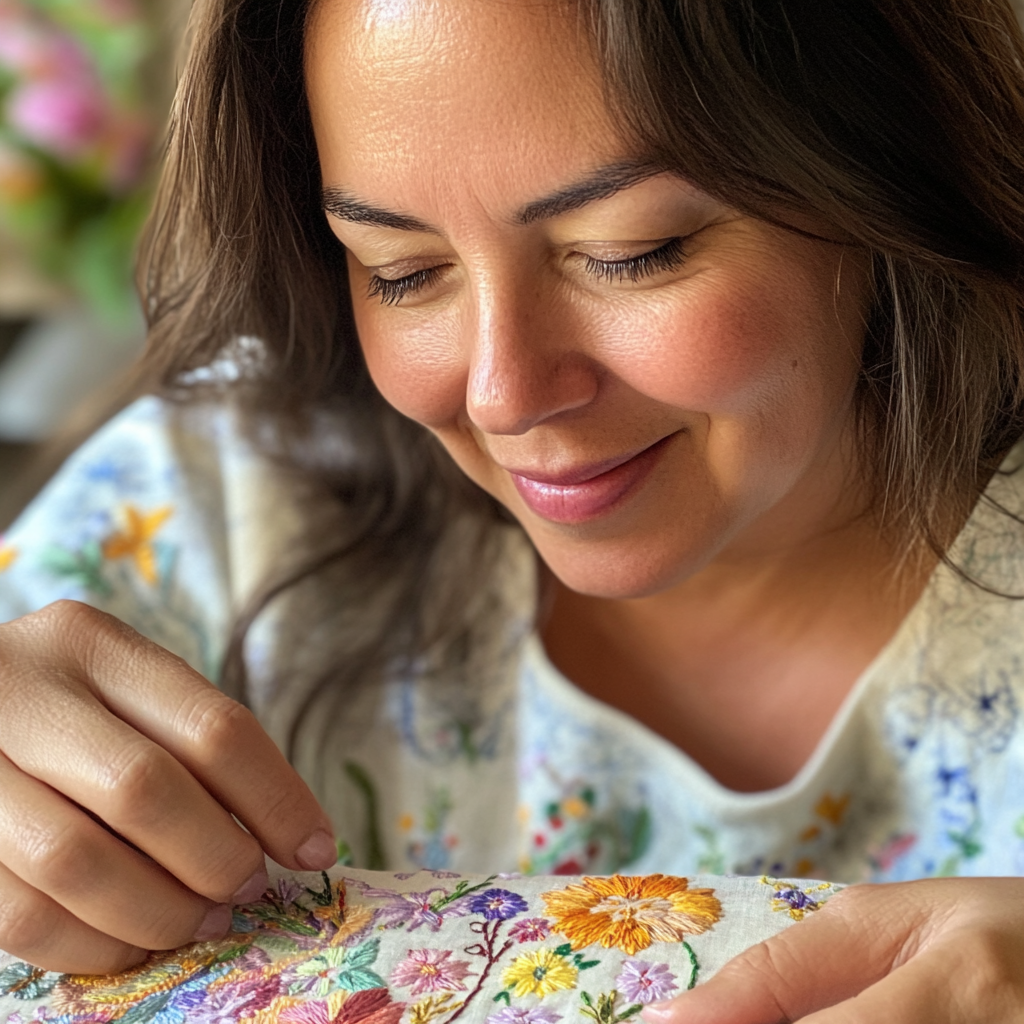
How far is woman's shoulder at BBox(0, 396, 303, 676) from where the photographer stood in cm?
95

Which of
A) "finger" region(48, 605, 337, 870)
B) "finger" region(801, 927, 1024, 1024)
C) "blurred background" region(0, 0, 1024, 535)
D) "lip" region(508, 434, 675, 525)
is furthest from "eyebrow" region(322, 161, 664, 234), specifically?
"blurred background" region(0, 0, 1024, 535)

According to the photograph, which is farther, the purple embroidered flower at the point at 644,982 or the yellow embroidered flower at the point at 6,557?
the yellow embroidered flower at the point at 6,557

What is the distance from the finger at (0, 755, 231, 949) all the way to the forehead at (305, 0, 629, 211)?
0.36m

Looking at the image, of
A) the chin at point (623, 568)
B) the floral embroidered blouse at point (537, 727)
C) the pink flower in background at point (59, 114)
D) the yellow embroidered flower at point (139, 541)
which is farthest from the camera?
the pink flower in background at point (59, 114)

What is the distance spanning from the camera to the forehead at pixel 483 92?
23.0 inches

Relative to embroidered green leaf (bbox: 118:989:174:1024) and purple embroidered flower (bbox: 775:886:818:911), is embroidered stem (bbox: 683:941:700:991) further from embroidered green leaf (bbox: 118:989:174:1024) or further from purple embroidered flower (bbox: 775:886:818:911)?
embroidered green leaf (bbox: 118:989:174:1024)

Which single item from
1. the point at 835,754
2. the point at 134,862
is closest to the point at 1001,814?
the point at 835,754

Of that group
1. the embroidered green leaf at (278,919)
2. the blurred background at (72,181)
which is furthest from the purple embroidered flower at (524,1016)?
the blurred background at (72,181)

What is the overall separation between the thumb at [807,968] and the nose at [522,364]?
0.28 metres

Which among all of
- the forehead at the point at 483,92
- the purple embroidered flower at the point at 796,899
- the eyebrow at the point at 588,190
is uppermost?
the forehead at the point at 483,92

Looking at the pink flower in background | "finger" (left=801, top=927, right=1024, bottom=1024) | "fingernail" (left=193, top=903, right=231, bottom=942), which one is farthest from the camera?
the pink flower in background

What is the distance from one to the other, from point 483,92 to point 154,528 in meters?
0.52

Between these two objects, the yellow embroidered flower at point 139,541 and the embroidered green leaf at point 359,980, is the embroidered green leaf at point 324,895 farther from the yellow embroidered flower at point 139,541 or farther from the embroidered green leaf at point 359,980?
the yellow embroidered flower at point 139,541

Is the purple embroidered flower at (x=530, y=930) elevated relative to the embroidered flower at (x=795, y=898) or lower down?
elevated
